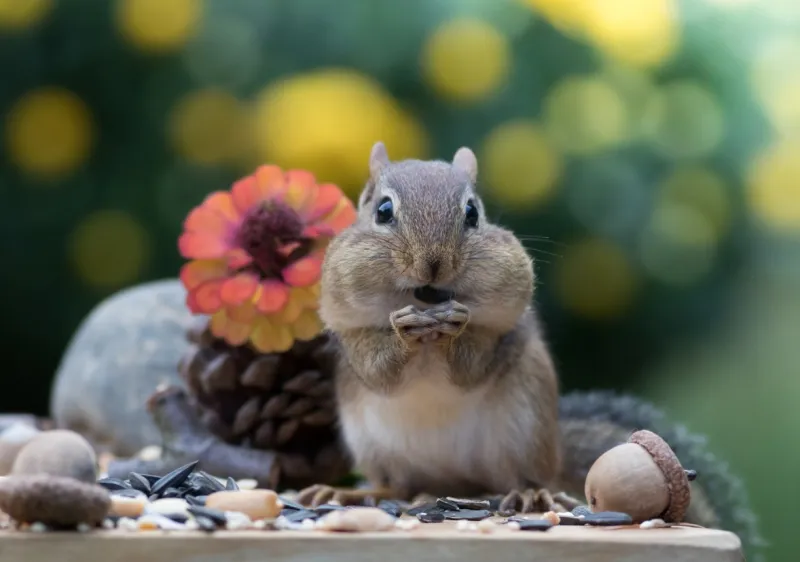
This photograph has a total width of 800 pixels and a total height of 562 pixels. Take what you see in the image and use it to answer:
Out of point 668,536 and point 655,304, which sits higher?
point 655,304

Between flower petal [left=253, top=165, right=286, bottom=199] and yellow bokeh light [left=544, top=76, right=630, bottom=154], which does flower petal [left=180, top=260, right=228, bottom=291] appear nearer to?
flower petal [left=253, top=165, right=286, bottom=199]

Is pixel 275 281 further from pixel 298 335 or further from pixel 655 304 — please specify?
pixel 655 304

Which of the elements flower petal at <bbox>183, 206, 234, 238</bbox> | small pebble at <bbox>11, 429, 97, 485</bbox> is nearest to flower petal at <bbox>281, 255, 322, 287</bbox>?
flower petal at <bbox>183, 206, 234, 238</bbox>

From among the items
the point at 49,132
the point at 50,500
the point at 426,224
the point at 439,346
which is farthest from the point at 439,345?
the point at 49,132

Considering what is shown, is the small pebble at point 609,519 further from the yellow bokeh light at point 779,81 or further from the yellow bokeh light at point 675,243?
the yellow bokeh light at point 779,81

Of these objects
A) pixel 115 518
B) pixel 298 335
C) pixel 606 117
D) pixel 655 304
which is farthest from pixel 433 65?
pixel 115 518

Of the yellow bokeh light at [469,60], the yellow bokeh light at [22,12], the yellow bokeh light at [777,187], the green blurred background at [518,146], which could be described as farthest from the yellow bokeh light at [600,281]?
the yellow bokeh light at [22,12]
